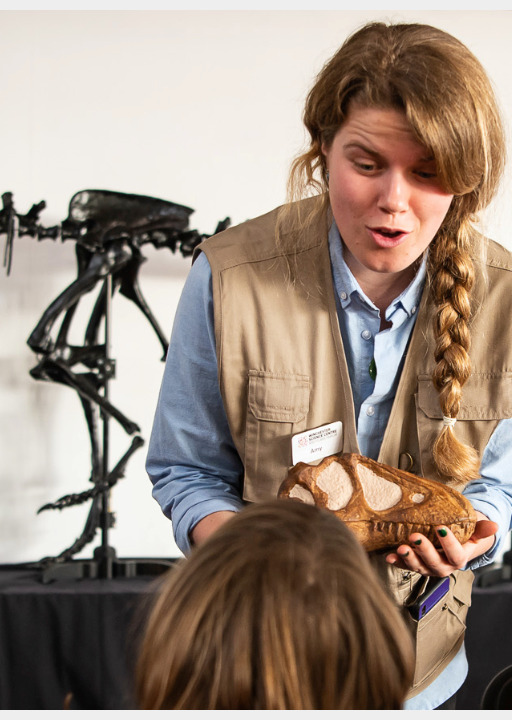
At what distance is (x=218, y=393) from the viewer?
3.88ft

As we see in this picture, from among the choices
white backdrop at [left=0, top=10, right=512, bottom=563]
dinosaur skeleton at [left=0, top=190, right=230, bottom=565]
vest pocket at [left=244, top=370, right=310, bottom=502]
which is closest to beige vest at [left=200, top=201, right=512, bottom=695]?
vest pocket at [left=244, top=370, right=310, bottom=502]

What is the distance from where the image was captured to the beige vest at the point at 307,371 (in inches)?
45.1

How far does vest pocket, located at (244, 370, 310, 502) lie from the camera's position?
3.76ft

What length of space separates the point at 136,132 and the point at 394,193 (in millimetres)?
2298

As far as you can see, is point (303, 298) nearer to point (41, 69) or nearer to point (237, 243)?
point (237, 243)

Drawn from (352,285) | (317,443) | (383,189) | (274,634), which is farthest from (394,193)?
(274,634)

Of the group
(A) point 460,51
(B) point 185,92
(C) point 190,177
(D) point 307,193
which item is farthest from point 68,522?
(A) point 460,51

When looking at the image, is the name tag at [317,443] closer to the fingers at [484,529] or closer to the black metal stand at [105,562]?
the fingers at [484,529]

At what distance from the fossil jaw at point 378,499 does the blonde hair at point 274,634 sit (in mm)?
296

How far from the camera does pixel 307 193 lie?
4.16 ft

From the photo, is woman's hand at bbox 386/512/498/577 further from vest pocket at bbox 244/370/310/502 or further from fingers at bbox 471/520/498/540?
vest pocket at bbox 244/370/310/502

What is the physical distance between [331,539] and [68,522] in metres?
2.66

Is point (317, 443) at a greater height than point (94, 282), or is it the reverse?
point (94, 282)

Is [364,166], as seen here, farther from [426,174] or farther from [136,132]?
[136,132]
